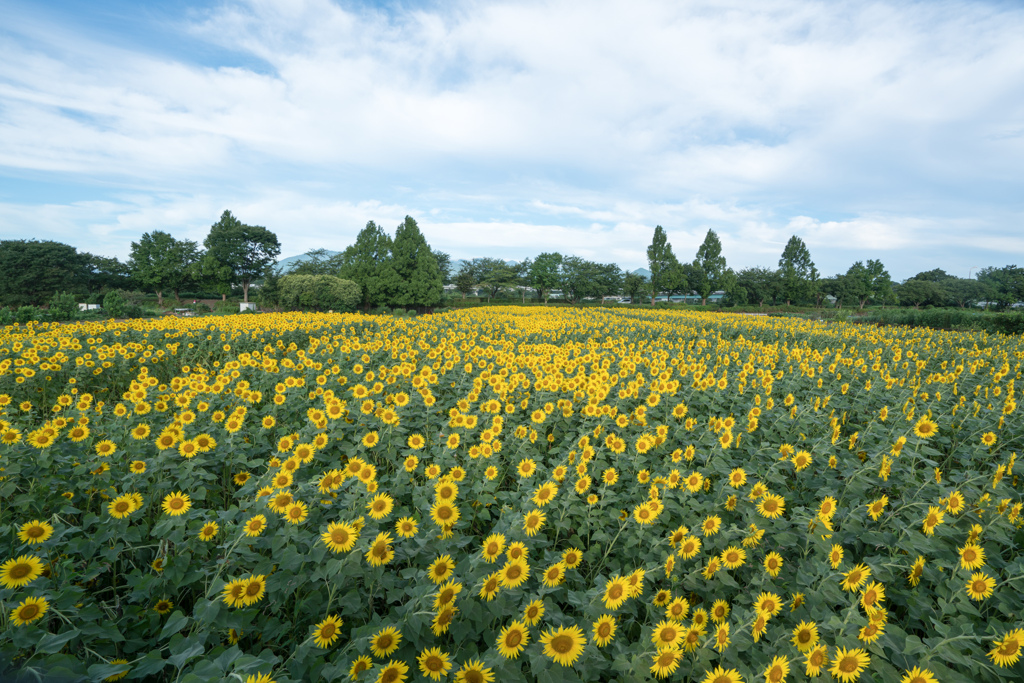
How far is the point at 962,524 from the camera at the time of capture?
280cm

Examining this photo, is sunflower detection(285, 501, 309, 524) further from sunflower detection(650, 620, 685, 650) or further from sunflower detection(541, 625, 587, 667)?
sunflower detection(650, 620, 685, 650)

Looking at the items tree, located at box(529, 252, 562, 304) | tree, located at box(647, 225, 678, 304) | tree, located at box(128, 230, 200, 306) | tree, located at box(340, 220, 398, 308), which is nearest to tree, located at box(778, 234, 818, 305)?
tree, located at box(647, 225, 678, 304)

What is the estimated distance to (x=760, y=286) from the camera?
238 feet

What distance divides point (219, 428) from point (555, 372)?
391cm

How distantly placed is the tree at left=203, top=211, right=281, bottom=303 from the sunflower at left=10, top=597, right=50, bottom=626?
65.1m

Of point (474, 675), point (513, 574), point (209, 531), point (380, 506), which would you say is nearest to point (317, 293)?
point (209, 531)

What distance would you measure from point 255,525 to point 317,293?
111ft

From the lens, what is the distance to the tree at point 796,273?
68.9m

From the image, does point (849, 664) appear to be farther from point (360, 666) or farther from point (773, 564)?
point (360, 666)

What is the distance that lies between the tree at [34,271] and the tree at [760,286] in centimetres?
9668

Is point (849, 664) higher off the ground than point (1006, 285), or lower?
lower

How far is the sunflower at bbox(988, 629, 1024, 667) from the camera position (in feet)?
5.65

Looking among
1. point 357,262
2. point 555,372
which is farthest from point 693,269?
point 555,372

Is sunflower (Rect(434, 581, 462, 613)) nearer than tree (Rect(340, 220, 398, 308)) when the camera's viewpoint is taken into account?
Yes
